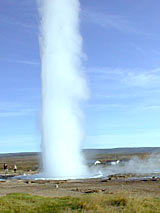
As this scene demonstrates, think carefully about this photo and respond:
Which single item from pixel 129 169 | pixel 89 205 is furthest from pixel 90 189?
pixel 129 169

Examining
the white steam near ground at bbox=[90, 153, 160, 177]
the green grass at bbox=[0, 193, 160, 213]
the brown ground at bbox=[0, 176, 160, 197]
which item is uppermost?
the white steam near ground at bbox=[90, 153, 160, 177]

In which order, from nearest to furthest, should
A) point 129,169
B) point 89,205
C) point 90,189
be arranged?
point 89,205 → point 90,189 → point 129,169

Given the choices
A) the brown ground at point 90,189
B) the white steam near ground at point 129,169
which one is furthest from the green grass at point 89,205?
the white steam near ground at point 129,169

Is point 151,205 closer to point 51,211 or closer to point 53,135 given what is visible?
point 51,211

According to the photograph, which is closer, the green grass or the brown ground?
the green grass

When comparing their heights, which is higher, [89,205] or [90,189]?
[90,189]

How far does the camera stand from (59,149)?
107 feet

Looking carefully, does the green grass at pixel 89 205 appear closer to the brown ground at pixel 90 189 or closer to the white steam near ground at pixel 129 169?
the brown ground at pixel 90 189

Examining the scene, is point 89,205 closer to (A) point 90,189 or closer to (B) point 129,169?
(A) point 90,189

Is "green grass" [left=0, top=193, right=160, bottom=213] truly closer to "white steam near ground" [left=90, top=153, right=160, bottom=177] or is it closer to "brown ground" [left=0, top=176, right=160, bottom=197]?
"brown ground" [left=0, top=176, right=160, bottom=197]

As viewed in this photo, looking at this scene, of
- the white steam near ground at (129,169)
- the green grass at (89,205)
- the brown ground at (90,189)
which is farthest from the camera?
the white steam near ground at (129,169)

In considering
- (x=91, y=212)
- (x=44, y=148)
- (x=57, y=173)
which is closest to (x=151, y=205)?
(x=91, y=212)

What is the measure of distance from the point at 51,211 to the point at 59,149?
70.4 ft

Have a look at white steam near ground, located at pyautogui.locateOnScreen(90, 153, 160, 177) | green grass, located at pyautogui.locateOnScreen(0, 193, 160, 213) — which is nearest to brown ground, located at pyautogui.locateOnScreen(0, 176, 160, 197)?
green grass, located at pyautogui.locateOnScreen(0, 193, 160, 213)
